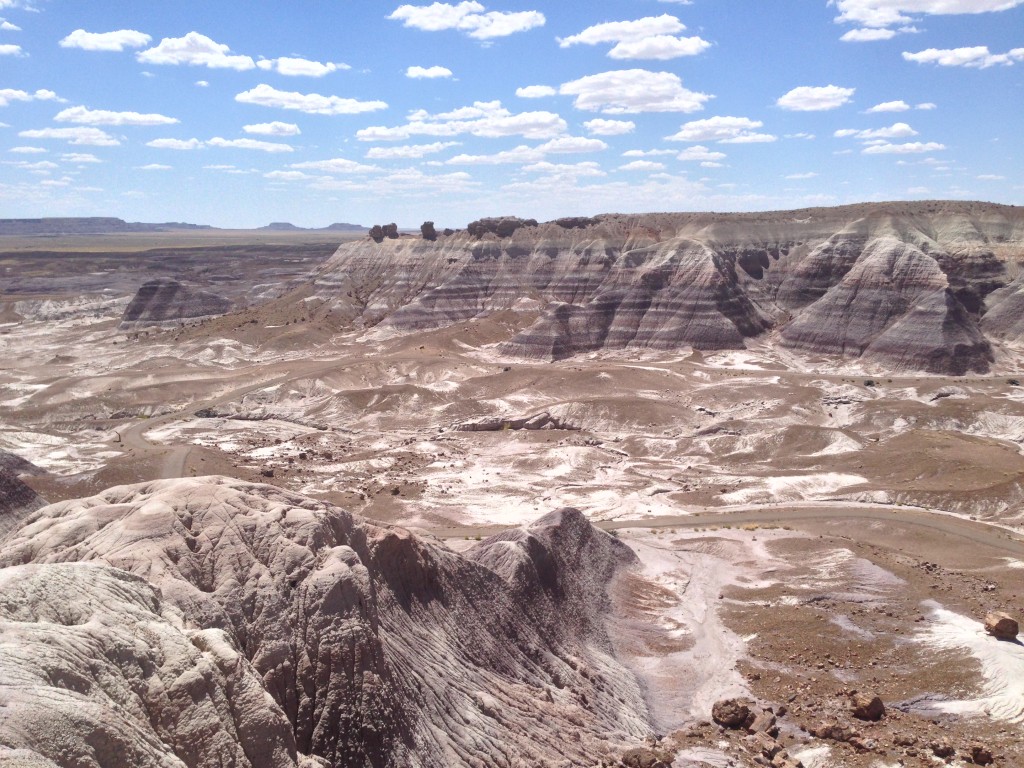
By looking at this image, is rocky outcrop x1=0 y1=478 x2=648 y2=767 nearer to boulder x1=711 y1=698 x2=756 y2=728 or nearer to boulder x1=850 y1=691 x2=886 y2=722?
boulder x1=711 y1=698 x2=756 y2=728

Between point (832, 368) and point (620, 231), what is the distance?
4685cm

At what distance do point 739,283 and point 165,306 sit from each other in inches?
→ 3963

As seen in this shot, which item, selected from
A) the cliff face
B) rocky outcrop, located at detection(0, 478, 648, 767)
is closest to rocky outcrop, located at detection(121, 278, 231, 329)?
the cliff face

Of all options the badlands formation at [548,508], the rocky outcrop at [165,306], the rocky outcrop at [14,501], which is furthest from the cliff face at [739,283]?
the rocky outcrop at [14,501]

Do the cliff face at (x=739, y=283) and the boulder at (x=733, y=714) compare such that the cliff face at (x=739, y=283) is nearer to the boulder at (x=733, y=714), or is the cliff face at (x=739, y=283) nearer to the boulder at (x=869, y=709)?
the boulder at (x=869, y=709)

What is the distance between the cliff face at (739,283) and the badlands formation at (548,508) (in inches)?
23.4

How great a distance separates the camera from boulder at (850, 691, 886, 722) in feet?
80.6

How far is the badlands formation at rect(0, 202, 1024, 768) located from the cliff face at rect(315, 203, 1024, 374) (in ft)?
1.95

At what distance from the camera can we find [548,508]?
168 ft

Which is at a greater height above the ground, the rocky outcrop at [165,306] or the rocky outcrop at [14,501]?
the rocky outcrop at [165,306]

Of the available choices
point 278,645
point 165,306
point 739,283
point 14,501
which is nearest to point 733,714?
point 278,645

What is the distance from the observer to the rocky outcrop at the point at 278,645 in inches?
513

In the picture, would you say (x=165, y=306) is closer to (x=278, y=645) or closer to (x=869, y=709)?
(x=278, y=645)

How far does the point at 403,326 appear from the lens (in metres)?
117
